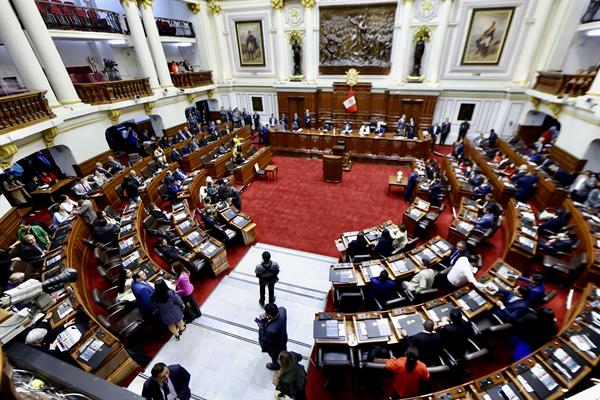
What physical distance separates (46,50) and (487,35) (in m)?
19.2

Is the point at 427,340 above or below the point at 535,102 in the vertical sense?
below

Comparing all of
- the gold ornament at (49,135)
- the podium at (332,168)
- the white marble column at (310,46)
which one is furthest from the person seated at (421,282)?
the white marble column at (310,46)

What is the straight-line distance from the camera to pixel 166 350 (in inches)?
224

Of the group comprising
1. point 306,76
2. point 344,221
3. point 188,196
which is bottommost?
point 344,221

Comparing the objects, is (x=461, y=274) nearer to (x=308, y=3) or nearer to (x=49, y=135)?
(x=49, y=135)

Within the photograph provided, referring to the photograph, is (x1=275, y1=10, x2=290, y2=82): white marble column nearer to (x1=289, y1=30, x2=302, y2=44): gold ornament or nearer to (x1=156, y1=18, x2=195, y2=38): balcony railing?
(x1=289, y1=30, x2=302, y2=44): gold ornament

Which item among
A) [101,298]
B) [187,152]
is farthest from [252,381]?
[187,152]

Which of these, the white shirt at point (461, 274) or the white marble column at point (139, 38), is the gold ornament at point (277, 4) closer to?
the white marble column at point (139, 38)

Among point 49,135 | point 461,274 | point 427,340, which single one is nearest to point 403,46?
point 461,274

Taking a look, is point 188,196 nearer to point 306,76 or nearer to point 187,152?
point 187,152

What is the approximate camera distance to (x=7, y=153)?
27.2 ft

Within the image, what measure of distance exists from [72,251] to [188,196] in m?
3.91

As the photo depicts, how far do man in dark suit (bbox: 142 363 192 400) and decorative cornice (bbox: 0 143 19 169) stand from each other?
8.77 meters

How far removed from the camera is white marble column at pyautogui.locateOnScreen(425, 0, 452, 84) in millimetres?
14278
